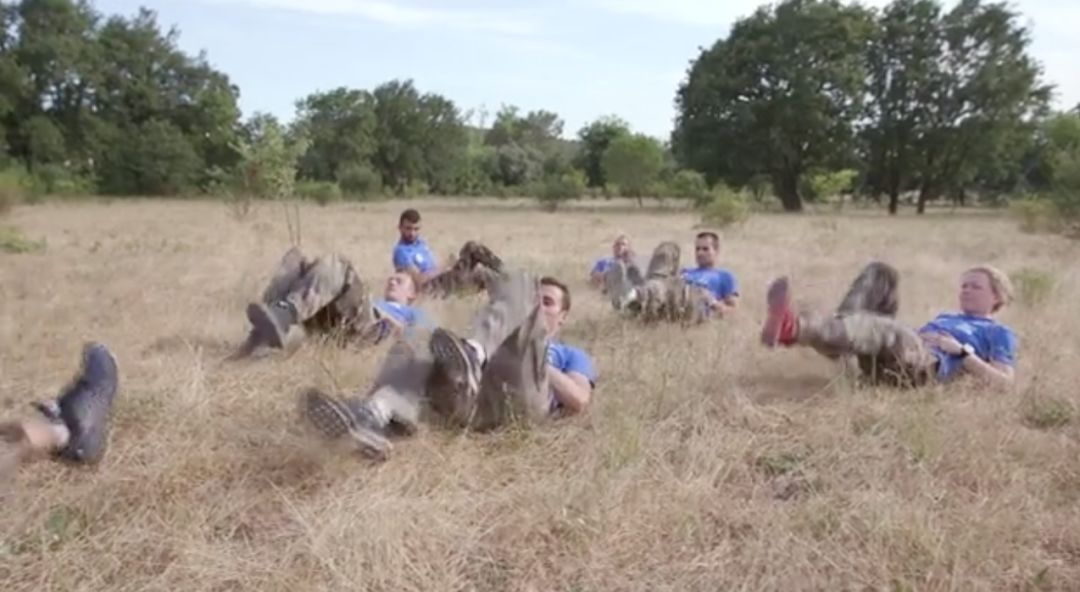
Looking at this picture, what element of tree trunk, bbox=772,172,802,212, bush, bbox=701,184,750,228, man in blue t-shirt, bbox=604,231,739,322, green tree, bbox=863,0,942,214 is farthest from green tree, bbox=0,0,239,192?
man in blue t-shirt, bbox=604,231,739,322

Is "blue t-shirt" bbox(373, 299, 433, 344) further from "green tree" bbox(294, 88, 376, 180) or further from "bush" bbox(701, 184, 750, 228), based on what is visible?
"green tree" bbox(294, 88, 376, 180)

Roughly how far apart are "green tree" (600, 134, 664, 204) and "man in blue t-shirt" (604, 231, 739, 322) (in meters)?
29.8

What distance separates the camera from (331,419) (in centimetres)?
275

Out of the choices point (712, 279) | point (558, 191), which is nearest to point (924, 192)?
point (558, 191)

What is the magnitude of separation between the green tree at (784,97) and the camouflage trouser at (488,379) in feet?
101

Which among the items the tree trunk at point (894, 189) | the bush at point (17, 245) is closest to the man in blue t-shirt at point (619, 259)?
the bush at point (17, 245)

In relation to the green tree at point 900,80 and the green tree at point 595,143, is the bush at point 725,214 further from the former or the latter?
the green tree at point 595,143

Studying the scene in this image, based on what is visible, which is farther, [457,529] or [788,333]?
[788,333]

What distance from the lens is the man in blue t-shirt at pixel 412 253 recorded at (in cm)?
705

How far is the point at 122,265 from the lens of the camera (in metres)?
9.37

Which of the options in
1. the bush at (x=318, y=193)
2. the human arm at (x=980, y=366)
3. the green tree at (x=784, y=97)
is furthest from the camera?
the green tree at (x=784, y=97)

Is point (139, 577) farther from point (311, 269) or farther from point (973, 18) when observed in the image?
point (973, 18)

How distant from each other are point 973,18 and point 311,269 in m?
35.6

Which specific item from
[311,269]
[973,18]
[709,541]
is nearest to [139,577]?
[709,541]
